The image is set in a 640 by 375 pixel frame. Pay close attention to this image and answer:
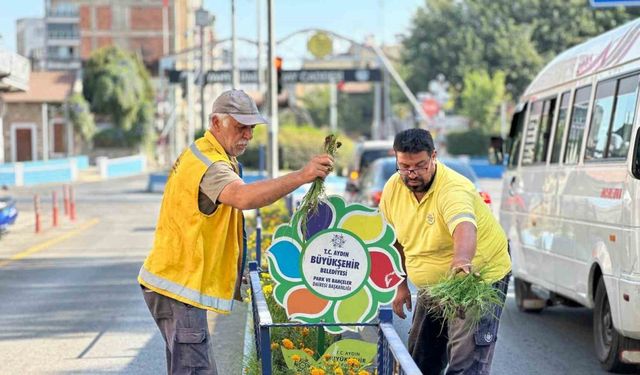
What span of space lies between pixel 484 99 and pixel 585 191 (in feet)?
201

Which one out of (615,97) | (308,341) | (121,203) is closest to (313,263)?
(308,341)

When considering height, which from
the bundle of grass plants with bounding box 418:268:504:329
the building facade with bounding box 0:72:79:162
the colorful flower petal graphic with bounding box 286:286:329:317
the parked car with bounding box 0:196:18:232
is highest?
the bundle of grass plants with bounding box 418:268:504:329

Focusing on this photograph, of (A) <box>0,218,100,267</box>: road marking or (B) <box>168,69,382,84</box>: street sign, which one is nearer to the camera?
(A) <box>0,218,100,267</box>: road marking

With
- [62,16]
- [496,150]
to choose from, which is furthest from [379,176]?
[62,16]

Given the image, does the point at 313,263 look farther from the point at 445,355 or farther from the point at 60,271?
the point at 60,271

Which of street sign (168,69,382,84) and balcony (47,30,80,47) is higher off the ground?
street sign (168,69,382,84)

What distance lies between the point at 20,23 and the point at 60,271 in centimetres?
13681

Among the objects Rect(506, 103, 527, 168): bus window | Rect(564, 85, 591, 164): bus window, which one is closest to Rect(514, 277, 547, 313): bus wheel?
Rect(506, 103, 527, 168): bus window

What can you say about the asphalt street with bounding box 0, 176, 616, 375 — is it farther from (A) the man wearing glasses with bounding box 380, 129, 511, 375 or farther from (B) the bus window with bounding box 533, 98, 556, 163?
(A) the man wearing glasses with bounding box 380, 129, 511, 375

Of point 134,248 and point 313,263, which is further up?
point 313,263

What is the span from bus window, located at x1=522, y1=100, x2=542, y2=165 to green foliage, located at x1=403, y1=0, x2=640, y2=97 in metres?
61.7

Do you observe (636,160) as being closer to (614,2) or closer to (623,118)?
(623,118)

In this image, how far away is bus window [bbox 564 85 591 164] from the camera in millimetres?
10602

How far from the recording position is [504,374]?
9422 millimetres
